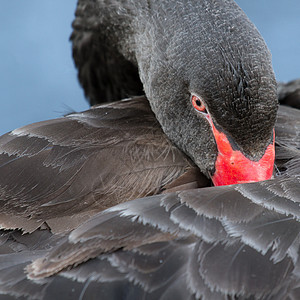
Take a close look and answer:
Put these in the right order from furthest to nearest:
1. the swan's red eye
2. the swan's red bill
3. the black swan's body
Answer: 1. the swan's red eye
2. the swan's red bill
3. the black swan's body

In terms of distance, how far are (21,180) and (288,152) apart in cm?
72

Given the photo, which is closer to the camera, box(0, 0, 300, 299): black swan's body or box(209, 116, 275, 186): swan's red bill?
box(0, 0, 300, 299): black swan's body

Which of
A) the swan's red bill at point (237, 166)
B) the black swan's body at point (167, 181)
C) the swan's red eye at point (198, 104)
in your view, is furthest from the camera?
the swan's red eye at point (198, 104)

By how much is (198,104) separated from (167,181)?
255 mm

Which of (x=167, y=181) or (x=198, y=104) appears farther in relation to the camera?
(x=198, y=104)

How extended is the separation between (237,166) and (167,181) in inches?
7.1

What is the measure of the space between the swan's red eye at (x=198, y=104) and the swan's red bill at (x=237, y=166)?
79 mm

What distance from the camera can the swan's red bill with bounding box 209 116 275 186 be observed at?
54.1 inches

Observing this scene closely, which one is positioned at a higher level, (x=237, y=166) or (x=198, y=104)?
(x=198, y=104)

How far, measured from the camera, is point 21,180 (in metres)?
1.41

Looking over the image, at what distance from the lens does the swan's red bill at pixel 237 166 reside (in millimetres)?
1375

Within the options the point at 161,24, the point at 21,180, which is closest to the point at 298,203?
the point at 21,180

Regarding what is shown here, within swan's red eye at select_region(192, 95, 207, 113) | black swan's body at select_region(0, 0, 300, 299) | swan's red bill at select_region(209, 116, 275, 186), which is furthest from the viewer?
swan's red eye at select_region(192, 95, 207, 113)

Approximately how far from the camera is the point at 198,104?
1528 millimetres
